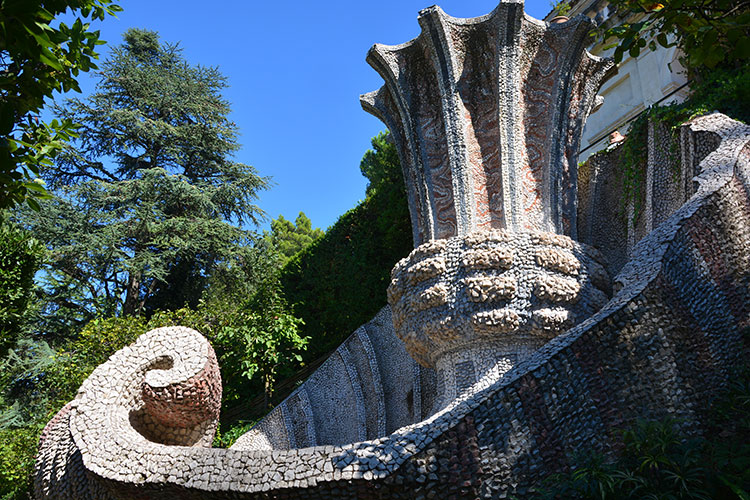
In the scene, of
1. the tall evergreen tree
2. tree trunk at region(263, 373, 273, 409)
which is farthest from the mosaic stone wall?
the tall evergreen tree

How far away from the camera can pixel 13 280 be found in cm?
702

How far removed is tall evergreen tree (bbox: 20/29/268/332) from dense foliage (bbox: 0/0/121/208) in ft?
31.3

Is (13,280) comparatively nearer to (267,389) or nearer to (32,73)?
(267,389)

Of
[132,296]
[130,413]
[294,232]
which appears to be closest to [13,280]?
[130,413]

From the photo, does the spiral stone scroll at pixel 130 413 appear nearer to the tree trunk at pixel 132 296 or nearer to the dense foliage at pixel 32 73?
the dense foliage at pixel 32 73

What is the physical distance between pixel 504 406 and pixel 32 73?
2909 mm

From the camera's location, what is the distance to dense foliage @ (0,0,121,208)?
261 cm

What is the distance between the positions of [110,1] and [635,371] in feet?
12.1

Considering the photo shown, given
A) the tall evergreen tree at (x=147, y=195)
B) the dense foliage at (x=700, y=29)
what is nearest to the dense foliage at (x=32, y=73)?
the dense foliage at (x=700, y=29)

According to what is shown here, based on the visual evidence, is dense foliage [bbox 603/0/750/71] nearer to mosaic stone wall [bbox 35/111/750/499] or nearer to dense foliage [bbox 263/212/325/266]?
mosaic stone wall [bbox 35/111/750/499]

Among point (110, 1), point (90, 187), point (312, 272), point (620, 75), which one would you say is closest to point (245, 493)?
point (110, 1)

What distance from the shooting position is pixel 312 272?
1030cm

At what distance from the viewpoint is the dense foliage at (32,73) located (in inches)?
103

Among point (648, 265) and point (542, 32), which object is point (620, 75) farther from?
point (648, 265)
